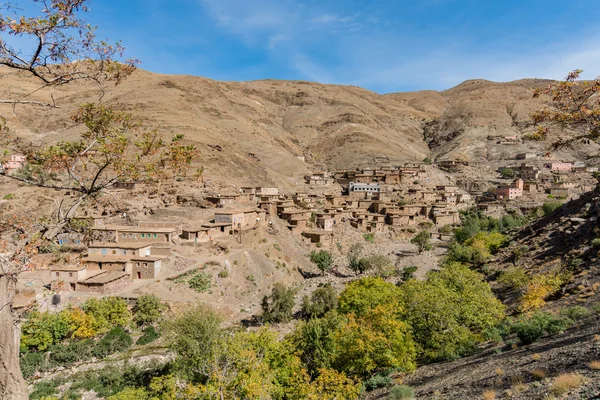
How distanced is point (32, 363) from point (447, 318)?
21177 mm

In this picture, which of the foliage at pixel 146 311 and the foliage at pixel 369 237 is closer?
the foliage at pixel 146 311

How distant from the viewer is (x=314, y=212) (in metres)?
45.8

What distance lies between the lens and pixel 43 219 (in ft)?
20.5

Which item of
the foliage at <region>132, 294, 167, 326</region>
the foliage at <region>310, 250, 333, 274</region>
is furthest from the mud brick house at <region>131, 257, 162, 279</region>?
the foliage at <region>310, 250, 333, 274</region>

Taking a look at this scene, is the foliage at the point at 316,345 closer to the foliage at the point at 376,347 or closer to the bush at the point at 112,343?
the foliage at the point at 376,347

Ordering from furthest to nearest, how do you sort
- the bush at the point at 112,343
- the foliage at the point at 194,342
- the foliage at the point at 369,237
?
the foliage at the point at 369,237, the bush at the point at 112,343, the foliage at the point at 194,342

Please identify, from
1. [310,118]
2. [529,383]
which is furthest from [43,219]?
[310,118]

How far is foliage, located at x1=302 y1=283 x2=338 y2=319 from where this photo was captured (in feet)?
81.6

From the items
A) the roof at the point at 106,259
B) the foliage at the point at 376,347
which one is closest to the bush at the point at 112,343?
the roof at the point at 106,259

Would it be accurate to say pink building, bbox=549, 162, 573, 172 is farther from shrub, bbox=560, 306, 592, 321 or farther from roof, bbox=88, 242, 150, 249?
roof, bbox=88, 242, 150, 249

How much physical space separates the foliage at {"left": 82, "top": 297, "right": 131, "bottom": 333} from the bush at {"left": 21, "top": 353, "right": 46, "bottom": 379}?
3079mm

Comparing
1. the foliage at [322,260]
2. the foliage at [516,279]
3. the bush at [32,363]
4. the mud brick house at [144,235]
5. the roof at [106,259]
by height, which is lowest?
the bush at [32,363]

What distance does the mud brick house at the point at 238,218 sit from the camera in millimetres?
33875

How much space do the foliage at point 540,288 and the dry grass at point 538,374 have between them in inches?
405
